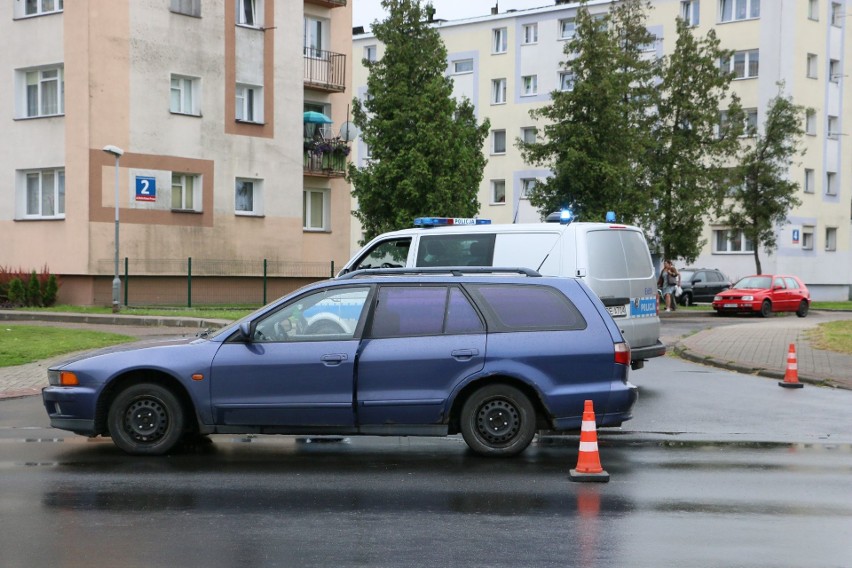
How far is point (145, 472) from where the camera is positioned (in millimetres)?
9164

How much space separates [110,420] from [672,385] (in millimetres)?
8944

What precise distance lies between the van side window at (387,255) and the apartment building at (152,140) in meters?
16.6

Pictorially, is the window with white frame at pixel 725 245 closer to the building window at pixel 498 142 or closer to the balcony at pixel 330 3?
the building window at pixel 498 142

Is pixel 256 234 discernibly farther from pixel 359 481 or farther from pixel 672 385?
pixel 359 481

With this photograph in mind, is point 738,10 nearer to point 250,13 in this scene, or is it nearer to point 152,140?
point 250,13

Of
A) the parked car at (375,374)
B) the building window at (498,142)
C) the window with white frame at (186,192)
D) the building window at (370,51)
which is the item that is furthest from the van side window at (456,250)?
the building window at (370,51)

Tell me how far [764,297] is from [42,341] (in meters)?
25.0

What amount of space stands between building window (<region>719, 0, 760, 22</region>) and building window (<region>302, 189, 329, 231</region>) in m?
26.3

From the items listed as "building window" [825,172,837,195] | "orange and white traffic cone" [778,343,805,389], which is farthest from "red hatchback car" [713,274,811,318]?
"orange and white traffic cone" [778,343,805,389]

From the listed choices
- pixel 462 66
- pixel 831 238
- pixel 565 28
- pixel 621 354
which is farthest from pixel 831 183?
pixel 621 354

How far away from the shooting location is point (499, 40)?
219 feet

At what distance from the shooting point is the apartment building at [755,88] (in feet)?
184

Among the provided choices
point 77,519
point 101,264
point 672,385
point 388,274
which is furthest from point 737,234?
point 77,519

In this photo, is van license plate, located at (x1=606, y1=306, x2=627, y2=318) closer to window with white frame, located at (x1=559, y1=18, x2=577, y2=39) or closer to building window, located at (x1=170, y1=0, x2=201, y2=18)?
building window, located at (x1=170, y1=0, x2=201, y2=18)
